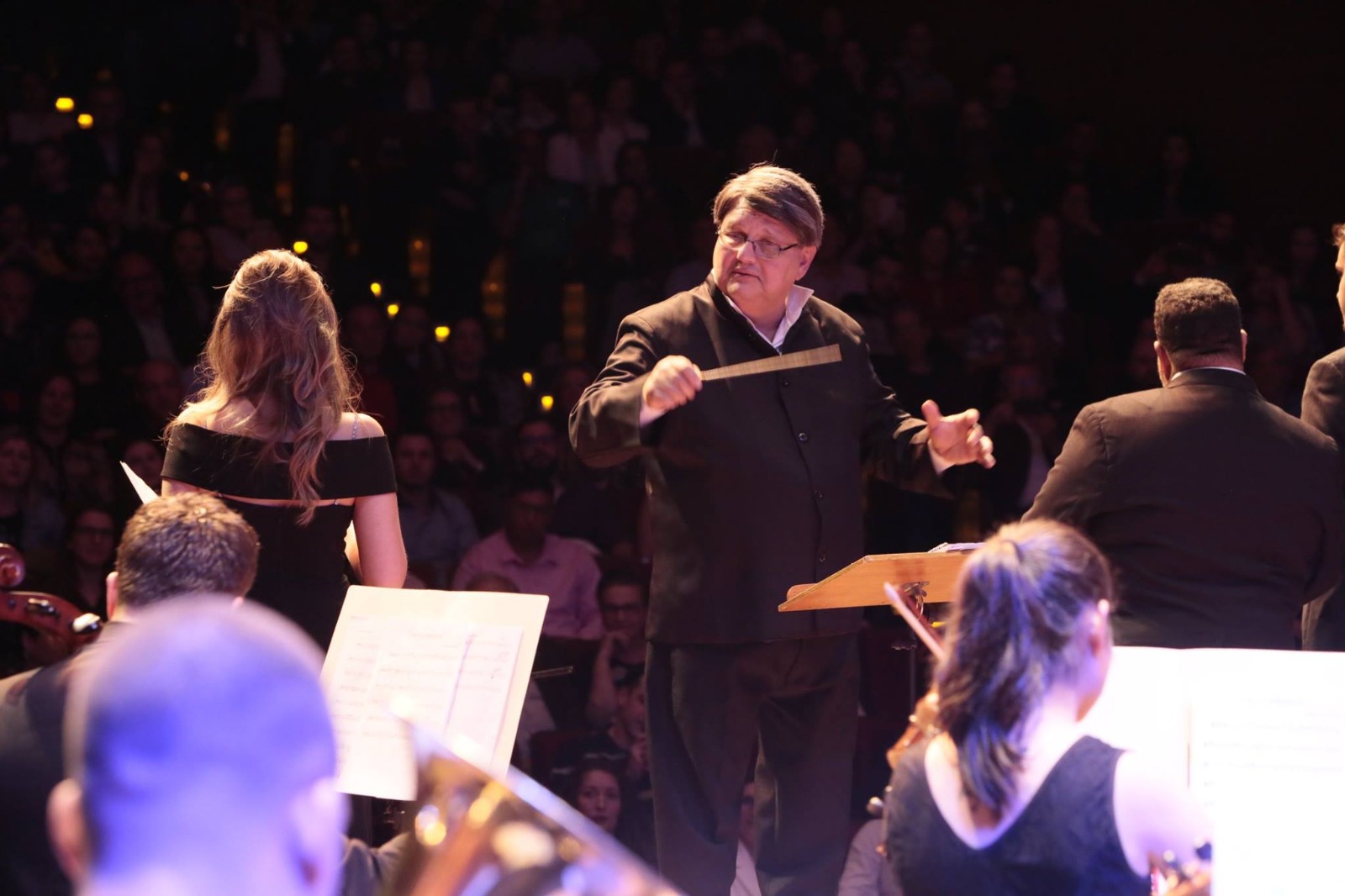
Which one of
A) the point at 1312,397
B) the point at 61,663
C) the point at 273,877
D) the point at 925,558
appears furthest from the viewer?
the point at 1312,397

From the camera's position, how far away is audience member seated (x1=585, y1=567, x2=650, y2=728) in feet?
17.4

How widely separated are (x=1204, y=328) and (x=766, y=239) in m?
0.92

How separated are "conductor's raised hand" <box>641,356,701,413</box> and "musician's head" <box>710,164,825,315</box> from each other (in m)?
0.38

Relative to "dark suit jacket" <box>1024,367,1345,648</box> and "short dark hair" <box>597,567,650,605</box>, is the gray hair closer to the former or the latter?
"dark suit jacket" <box>1024,367,1345,648</box>

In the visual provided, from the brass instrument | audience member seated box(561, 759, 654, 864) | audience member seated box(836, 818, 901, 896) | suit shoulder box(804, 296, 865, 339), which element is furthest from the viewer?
audience member seated box(561, 759, 654, 864)

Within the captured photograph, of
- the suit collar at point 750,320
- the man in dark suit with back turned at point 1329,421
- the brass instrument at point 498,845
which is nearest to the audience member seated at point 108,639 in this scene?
the brass instrument at point 498,845

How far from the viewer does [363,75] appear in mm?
8070

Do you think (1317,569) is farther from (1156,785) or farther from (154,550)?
(154,550)

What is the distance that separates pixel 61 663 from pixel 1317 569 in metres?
2.42

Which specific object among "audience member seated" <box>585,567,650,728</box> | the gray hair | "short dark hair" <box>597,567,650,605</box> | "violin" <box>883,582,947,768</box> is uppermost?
the gray hair

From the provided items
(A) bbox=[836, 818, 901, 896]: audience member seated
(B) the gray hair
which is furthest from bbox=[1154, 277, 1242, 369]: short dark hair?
(A) bbox=[836, 818, 901, 896]: audience member seated

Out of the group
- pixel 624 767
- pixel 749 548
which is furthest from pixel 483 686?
pixel 624 767

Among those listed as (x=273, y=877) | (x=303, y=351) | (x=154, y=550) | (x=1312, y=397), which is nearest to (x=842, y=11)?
(x=1312, y=397)

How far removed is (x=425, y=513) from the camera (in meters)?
5.95
